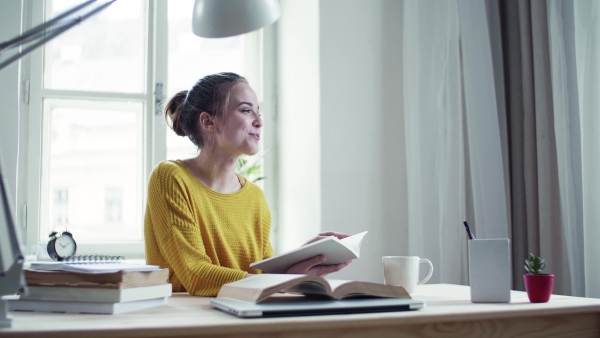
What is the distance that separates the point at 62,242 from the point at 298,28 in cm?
130

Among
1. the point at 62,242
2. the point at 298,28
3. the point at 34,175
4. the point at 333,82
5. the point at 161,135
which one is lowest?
the point at 62,242

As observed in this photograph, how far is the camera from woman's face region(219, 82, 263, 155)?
1939 millimetres

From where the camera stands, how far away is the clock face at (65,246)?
238 cm

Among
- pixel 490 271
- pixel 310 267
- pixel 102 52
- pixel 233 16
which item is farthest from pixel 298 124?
pixel 490 271

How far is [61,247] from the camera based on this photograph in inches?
93.6

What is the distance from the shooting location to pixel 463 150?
8.55ft

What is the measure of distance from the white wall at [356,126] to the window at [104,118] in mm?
603

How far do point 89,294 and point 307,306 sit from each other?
1.13 ft

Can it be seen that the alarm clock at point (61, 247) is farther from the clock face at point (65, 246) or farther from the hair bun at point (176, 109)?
the hair bun at point (176, 109)

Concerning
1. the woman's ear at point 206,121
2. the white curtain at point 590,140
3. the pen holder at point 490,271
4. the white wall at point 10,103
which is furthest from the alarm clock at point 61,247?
the white curtain at point 590,140

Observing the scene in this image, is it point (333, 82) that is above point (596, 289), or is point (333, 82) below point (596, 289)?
above

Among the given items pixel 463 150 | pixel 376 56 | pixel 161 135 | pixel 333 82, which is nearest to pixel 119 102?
pixel 161 135

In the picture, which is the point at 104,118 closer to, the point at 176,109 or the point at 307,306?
the point at 176,109

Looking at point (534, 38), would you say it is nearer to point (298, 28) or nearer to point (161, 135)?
point (298, 28)
